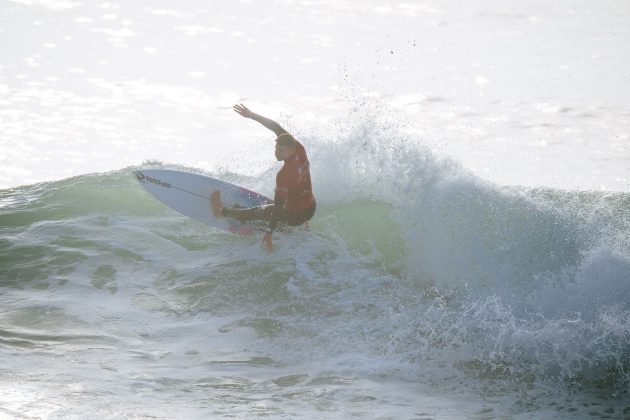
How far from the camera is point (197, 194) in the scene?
1155 cm

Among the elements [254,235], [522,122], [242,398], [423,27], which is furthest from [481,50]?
[242,398]

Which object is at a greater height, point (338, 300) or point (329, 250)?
point (329, 250)

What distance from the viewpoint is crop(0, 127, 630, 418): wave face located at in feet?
24.5

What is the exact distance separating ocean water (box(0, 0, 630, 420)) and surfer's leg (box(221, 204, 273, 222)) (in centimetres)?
34

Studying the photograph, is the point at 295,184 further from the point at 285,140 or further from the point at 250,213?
the point at 250,213

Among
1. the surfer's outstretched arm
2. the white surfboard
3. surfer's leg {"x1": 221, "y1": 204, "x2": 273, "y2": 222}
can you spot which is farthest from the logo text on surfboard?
the surfer's outstretched arm

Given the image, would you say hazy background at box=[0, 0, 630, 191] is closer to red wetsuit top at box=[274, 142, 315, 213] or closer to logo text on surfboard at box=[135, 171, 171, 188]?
A: red wetsuit top at box=[274, 142, 315, 213]

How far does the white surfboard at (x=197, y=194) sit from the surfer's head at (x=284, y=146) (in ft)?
3.93

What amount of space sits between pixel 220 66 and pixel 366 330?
14.0m

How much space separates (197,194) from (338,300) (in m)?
2.86

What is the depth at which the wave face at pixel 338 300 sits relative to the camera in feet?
24.5

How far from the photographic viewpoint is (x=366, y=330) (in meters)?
8.87

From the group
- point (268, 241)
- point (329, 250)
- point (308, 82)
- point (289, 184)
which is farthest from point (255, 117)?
point (308, 82)

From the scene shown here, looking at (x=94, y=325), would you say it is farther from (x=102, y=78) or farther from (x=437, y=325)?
(x=102, y=78)
